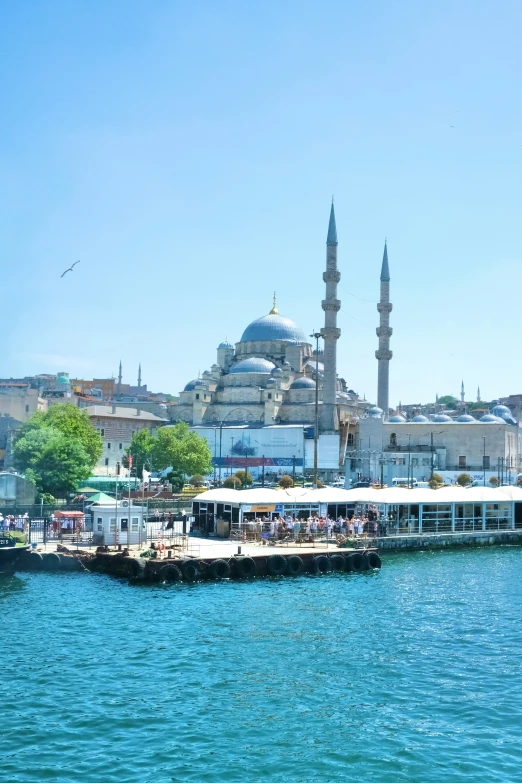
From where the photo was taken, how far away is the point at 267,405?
64.6 m

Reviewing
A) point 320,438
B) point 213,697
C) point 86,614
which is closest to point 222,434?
point 320,438

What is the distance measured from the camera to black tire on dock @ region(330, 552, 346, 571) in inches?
928

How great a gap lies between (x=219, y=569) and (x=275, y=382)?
148ft

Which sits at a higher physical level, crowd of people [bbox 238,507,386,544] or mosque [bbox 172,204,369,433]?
mosque [bbox 172,204,369,433]

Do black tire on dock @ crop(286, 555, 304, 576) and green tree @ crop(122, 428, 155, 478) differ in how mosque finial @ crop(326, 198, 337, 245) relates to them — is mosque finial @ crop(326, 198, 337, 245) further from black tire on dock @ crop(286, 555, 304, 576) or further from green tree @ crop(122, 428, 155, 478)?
black tire on dock @ crop(286, 555, 304, 576)

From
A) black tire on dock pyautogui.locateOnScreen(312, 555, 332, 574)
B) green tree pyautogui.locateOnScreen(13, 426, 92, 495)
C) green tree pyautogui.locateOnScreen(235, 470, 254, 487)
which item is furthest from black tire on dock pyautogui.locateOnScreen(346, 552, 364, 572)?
green tree pyautogui.locateOnScreen(235, 470, 254, 487)

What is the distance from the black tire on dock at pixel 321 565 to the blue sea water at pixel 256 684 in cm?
235

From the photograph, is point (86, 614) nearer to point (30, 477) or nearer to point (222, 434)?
point (30, 477)

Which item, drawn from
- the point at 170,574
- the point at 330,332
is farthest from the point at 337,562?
the point at 330,332

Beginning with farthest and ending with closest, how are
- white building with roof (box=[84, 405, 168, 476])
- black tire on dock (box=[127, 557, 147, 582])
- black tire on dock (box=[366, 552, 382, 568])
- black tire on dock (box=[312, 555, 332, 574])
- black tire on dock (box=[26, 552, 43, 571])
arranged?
white building with roof (box=[84, 405, 168, 476]) < black tire on dock (box=[366, 552, 382, 568]) < black tire on dock (box=[312, 555, 332, 574]) < black tire on dock (box=[26, 552, 43, 571]) < black tire on dock (box=[127, 557, 147, 582])

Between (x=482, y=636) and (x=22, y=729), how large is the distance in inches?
358

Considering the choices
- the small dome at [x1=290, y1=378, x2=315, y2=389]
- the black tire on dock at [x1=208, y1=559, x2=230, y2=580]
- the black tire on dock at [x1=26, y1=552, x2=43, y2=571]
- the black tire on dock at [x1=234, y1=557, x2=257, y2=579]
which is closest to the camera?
the black tire on dock at [x1=208, y1=559, x2=230, y2=580]

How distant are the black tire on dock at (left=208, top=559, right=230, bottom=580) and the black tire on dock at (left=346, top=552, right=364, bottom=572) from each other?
3940mm

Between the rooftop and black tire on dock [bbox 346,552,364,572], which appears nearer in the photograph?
black tire on dock [bbox 346,552,364,572]
